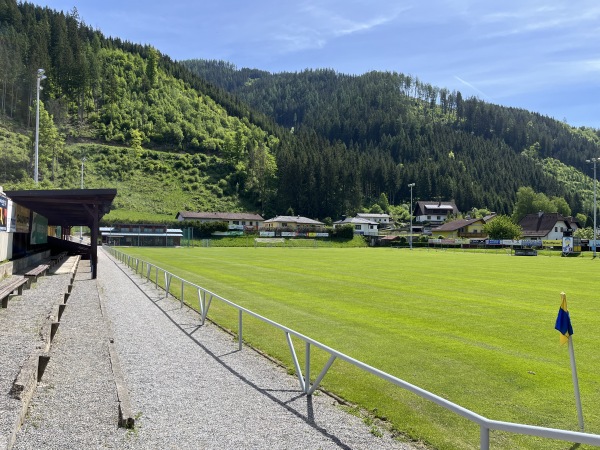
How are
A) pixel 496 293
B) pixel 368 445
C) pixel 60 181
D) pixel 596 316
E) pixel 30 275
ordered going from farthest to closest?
Result: pixel 60 181 → pixel 496 293 → pixel 30 275 → pixel 596 316 → pixel 368 445

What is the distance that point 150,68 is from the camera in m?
192

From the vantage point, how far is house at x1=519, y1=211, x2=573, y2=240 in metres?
116

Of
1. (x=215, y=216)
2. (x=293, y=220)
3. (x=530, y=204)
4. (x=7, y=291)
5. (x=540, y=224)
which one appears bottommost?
(x=7, y=291)

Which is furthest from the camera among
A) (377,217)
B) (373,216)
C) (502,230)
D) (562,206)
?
(562,206)

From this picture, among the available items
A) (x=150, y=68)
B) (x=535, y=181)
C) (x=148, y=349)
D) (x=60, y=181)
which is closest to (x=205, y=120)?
(x=150, y=68)

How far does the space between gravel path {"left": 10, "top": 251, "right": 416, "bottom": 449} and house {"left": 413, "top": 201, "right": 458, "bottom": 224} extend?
15110 centimetres

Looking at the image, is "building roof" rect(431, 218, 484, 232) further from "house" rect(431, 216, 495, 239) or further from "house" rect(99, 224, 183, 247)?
"house" rect(99, 224, 183, 247)

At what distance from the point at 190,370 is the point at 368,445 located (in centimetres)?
425

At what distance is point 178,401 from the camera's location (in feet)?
24.1

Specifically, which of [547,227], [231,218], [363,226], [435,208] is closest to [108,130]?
[231,218]

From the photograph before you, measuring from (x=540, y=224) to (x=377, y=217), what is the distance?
42.6 metres

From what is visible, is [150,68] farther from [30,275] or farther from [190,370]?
[190,370]

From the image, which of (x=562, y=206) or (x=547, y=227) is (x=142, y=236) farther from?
(x=562, y=206)

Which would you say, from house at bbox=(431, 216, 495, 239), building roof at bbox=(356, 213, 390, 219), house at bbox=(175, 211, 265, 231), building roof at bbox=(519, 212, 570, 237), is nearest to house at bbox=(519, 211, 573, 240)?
building roof at bbox=(519, 212, 570, 237)
